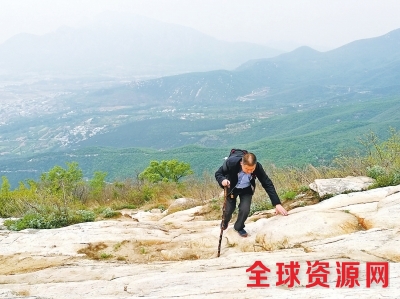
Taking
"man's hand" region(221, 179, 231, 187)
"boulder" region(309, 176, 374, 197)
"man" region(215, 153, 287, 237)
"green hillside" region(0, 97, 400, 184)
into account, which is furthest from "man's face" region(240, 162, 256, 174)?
"green hillside" region(0, 97, 400, 184)

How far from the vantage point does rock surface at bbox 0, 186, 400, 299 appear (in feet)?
16.2

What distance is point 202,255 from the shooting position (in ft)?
25.3

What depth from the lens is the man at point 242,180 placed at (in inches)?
269

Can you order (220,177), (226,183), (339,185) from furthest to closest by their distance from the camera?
(339,185) → (220,177) → (226,183)

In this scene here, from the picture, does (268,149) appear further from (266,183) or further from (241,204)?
(266,183)

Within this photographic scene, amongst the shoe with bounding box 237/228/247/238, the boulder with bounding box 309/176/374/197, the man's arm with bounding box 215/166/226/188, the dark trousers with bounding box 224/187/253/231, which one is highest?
the man's arm with bounding box 215/166/226/188

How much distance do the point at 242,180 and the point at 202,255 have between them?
1.93 meters

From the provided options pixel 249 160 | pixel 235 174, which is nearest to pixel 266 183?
pixel 235 174

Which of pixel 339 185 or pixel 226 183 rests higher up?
pixel 226 183

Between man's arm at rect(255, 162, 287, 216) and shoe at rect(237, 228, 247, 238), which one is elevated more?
man's arm at rect(255, 162, 287, 216)

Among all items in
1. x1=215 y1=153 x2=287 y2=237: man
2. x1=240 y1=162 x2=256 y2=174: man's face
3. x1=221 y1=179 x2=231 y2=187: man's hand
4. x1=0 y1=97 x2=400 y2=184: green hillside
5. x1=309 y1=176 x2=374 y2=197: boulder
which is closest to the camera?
x1=240 y1=162 x2=256 y2=174: man's face

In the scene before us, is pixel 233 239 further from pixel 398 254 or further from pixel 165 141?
pixel 165 141

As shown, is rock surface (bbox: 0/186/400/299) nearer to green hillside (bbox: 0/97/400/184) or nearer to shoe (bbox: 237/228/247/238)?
shoe (bbox: 237/228/247/238)

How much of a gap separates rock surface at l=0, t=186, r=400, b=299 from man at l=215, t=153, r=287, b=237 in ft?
1.76
